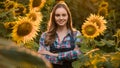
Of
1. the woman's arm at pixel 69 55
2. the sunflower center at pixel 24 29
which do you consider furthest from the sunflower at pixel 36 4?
the woman's arm at pixel 69 55

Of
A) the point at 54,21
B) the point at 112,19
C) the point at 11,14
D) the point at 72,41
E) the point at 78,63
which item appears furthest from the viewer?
the point at 112,19

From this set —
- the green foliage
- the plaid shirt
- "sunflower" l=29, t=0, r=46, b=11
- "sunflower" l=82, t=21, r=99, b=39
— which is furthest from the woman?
the green foliage

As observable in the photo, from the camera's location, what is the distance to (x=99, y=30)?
333 cm

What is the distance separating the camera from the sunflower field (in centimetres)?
55

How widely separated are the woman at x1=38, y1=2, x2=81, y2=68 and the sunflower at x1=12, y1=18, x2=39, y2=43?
0.53 feet

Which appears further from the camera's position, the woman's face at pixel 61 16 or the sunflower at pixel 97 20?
the sunflower at pixel 97 20

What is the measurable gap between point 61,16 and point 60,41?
23 centimetres

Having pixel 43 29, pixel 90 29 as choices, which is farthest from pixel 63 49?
pixel 43 29

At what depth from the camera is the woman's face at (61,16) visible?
124 inches

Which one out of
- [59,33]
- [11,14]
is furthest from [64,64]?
[11,14]

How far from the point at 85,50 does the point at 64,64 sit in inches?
8.4

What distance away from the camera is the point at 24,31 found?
304 centimetres

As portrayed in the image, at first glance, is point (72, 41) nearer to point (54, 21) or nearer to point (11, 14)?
point (54, 21)

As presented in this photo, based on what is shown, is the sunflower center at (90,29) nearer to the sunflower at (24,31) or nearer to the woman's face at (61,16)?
the woman's face at (61,16)
